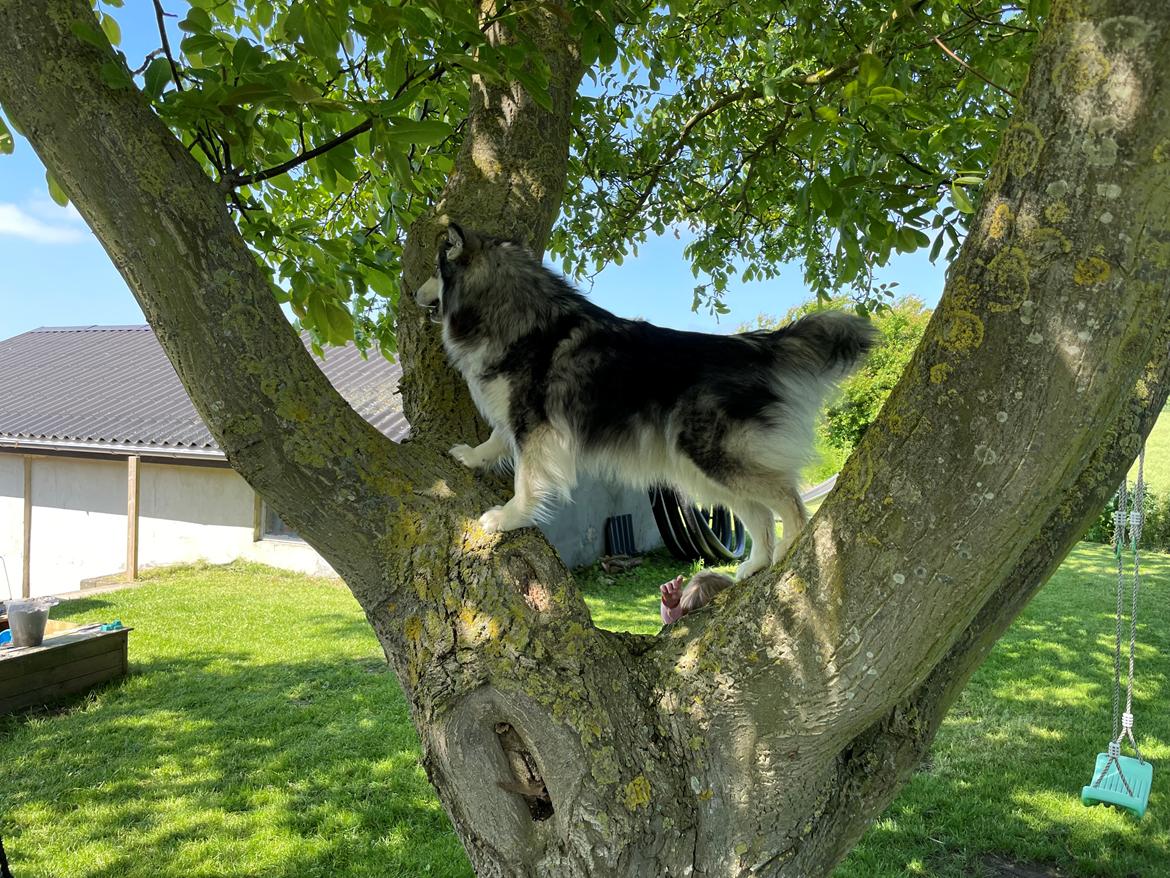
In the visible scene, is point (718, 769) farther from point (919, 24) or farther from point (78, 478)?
point (78, 478)

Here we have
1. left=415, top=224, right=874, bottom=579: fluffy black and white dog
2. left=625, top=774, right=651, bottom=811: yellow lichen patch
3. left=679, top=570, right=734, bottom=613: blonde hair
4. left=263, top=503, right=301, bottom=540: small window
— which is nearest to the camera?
left=625, top=774, right=651, bottom=811: yellow lichen patch

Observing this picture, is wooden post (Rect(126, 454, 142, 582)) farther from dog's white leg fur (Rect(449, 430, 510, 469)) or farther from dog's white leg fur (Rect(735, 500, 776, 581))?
dog's white leg fur (Rect(735, 500, 776, 581))

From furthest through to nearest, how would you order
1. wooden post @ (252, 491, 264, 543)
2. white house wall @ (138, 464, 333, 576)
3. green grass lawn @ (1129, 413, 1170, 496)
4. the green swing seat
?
green grass lawn @ (1129, 413, 1170, 496)
wooden post @ (252, 491, 264, 543)
white house wall @ (138, 464, 333, 576)
the green swing seat

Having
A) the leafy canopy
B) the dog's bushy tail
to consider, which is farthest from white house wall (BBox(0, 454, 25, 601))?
the dog's bushy tail

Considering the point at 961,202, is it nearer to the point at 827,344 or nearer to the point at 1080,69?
the point at 827,344

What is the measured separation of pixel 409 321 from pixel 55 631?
661cm

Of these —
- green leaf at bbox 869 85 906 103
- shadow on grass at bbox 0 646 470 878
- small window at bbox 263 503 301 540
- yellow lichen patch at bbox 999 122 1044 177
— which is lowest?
shadow on grass at bbox 0 646 470 878

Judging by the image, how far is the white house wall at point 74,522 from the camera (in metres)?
14.3

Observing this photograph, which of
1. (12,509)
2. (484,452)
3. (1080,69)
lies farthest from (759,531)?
(12,509)

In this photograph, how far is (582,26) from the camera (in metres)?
2.99

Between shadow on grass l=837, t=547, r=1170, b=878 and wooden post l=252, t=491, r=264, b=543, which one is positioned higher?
wooden post l=252, t=491, r=264, b=543

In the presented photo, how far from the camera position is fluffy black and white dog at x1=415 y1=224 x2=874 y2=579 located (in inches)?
119

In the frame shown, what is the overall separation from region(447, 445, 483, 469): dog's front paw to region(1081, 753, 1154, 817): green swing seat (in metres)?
3.74

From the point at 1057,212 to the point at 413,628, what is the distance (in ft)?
5.79
